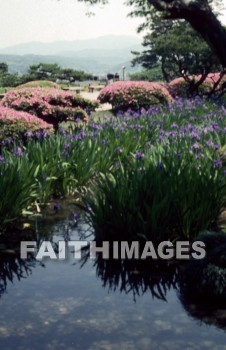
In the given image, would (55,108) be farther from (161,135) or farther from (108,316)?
(108,316)

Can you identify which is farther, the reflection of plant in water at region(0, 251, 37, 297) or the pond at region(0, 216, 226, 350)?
the reflection of plant in water at region(0, 251, 37, 297)

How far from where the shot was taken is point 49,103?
53.9 feet

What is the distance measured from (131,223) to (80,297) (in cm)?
110

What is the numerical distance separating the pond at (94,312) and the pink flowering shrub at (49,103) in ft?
34.6

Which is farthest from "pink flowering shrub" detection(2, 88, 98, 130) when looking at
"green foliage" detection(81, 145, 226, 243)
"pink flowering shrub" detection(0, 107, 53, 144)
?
"green foliage" detection(81, 145, 226, 243)

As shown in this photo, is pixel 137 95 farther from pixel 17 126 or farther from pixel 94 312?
pixel 94 312

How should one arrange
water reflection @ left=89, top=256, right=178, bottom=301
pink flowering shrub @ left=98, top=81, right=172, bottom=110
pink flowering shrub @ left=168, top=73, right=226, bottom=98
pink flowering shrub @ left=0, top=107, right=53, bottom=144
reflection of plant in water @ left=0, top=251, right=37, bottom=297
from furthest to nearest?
pink flowering shrub @ left=168, top=73, right=226, bottom=98 < pink flowering shrub @ left=98, top=81, right=172, bottom=110 < pink flowering shrub @ left=0, top=107, right=53, bottom=144 < reflection of plant in water @ left=0, top=251, right=37, bottom=297 < water reflection @ left=89, top=256, right=178, bottom=301

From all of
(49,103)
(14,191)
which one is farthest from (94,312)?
(49,103)

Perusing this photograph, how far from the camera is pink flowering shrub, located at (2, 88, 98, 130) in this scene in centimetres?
1603

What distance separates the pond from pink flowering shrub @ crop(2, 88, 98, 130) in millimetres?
10550

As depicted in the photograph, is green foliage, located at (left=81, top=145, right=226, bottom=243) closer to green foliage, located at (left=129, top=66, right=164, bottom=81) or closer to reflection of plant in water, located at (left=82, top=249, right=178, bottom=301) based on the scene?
reflection of plant in water, located at (left=82, top=249, right=178, bottom=301)

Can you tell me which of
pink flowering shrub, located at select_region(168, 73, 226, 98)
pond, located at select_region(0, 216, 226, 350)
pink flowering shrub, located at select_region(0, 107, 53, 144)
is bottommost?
pond, located at select_region(0, 216, 226, 350)

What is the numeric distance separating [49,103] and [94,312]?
40.3 ft

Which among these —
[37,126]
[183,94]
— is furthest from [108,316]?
[183,94]
